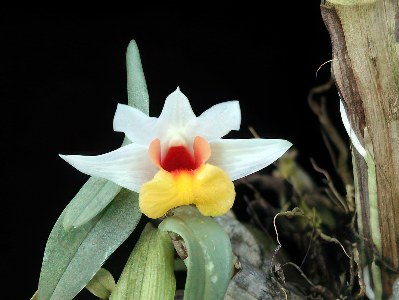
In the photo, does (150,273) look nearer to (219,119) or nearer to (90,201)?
(90,201)

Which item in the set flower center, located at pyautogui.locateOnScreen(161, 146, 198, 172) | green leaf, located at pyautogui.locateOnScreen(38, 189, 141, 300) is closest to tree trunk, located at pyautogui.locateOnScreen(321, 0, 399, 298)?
flower center, located at pyautogui.locateOnScreen(161, 146, 198, 172)

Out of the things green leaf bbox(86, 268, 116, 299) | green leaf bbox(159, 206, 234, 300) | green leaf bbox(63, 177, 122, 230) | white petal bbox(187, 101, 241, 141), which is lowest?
green leaf bbox(86, 268, 116, 299)

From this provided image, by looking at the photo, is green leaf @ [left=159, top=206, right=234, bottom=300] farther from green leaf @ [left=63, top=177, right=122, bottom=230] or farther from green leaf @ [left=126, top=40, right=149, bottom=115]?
green leaf @ [left=126, top=40, right=149, bottom=115]

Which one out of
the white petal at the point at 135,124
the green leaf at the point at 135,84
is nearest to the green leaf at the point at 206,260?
the white petal at the point at 135,124

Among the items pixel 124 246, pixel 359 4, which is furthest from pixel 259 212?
pixel 359 4

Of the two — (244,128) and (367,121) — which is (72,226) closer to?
(367,121)

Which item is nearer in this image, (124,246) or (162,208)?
(162,208)

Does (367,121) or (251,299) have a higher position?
(367,121)
